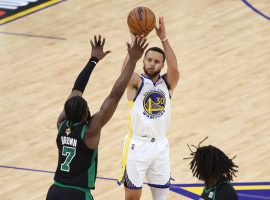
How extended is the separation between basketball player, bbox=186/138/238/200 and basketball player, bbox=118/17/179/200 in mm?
2375

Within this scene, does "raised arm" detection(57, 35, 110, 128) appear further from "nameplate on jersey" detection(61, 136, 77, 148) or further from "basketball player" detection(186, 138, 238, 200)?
"basketball player" detection(186, 138, 238, 200)

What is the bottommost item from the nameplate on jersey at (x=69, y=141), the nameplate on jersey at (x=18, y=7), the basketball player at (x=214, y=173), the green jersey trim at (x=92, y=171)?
the nameplate on jersey at (x=18, y=7)

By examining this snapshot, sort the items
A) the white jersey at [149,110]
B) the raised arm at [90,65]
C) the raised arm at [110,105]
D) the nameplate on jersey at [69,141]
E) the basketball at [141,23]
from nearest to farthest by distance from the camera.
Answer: the raised arm at [110,105], the nameplate on jersey at [69,141], the raised arm at [90,65], the white jersey at [149,110], the basketball at [141,23]

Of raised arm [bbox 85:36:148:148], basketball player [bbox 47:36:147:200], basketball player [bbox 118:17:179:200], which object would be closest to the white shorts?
basketball player [bbox 118:17:179:200]

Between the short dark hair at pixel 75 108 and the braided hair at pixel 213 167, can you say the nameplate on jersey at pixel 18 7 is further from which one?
the braided hair at pixel 213 167

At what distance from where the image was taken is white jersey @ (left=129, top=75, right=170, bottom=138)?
9781mm

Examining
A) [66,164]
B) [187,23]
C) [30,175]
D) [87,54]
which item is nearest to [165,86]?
[66,164]

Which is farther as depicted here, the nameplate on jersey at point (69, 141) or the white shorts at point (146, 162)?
the white shorts at point (146, 162)

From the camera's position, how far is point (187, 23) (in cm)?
1767

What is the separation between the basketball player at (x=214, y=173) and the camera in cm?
719

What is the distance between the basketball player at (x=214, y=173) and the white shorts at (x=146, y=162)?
2372 mm

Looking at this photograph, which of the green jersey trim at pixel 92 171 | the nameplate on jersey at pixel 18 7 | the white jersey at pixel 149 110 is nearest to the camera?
the green jersey trim at pixel 92 171

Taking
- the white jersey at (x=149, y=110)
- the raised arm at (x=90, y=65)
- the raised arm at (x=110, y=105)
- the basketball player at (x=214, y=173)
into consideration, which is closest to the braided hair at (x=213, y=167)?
the basketball player at (x=214, y=173)

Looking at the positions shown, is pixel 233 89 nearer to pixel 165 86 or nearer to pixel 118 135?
pixel 118 135
